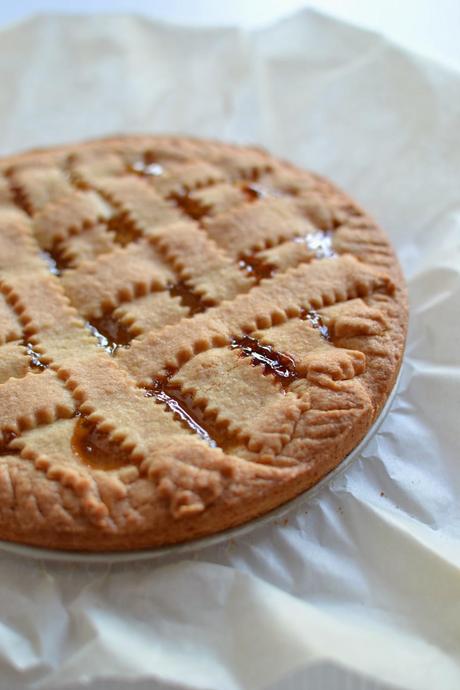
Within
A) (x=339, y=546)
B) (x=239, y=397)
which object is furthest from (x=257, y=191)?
(x=339, y=546)

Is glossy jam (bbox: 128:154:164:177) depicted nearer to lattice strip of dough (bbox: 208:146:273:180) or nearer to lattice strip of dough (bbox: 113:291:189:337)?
lattice strip of dough (bbox: 208:146:273:180)

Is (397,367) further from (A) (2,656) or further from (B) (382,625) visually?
(A) (2,656)

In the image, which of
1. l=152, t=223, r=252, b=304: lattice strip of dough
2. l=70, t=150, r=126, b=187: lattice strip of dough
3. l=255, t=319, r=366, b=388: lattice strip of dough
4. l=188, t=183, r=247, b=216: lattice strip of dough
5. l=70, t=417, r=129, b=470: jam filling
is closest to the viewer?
l=70, t=417, r=129, b=470: jam filling

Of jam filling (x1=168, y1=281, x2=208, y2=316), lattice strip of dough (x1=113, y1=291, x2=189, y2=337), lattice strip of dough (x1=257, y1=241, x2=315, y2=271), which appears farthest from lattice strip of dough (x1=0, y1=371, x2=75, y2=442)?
lattice strip of dough (x1=257, y1=241, x2=315, y2=271)

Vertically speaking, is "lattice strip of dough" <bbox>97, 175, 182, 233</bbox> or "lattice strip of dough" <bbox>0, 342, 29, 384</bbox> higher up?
"lattice strip of dough" <bbox>97, 175, 182, 233</bbox>

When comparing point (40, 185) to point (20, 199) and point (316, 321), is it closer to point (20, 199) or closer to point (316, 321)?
point (20, 199)

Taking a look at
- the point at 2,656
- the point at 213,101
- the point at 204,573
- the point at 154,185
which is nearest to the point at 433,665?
the point at 204,573
